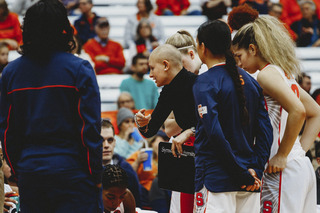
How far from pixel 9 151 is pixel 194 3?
10.3m

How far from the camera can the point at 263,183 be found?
369 centimetres

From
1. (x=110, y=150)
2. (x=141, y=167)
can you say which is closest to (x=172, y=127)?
(x=110, y=150)

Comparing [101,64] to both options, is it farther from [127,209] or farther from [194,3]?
[127,209]

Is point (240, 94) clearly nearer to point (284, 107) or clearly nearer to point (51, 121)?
point (284, 107)

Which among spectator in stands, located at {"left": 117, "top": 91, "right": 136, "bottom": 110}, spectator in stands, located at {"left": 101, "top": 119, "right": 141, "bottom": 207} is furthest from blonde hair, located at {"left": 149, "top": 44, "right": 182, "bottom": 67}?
spectator in stands, located at {"left": 117, "top": 91, "right": 136, "bottom": 110}

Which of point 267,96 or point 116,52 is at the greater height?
point 267,96

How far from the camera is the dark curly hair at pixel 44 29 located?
124 inches

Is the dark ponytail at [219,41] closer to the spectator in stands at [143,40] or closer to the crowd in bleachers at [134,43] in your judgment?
the crowd in bleachers at [134,43]

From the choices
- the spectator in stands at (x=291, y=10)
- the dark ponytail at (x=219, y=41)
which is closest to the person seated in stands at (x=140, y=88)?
the spectator in stands at (x=291, y=10)

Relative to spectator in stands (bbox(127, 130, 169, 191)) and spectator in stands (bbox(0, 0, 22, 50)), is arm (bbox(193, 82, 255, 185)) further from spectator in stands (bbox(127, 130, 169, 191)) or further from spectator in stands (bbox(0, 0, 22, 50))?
spectator in stands (bbox(0, 0, 22, 50))

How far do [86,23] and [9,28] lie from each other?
4.66 feet

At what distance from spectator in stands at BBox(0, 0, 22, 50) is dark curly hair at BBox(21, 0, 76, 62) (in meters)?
7.00

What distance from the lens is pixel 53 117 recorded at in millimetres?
3119

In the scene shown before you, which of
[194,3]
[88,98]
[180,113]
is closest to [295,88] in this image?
[180,113]
